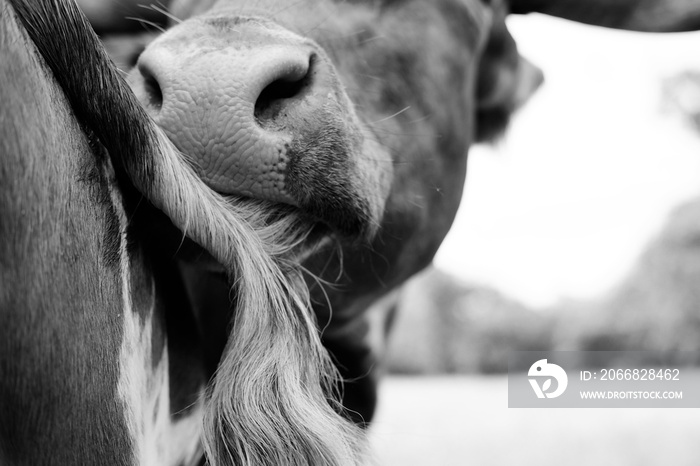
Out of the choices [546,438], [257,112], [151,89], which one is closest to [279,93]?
[257,112]

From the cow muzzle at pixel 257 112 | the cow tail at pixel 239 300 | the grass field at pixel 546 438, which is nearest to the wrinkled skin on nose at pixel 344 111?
the cow muzzle at pixel 257 112

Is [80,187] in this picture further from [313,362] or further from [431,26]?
[431,26]

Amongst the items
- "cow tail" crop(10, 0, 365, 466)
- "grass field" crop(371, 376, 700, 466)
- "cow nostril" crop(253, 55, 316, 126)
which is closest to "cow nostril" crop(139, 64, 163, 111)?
"cow nostril" crop(253, 55, 316, 126)

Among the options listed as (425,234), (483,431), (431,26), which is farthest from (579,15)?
(483,431)

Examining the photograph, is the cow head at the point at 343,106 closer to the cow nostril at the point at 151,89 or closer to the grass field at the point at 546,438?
the cow nostril at the point at 151,89

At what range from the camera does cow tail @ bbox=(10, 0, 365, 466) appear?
35.3 inches

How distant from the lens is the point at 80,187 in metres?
0.87

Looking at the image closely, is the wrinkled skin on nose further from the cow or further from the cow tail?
the cow tail

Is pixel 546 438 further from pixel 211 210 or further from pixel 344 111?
pixel 211 210

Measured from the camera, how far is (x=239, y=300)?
1.03m

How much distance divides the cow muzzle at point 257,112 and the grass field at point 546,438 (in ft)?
5.64

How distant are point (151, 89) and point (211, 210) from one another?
412 millimetres

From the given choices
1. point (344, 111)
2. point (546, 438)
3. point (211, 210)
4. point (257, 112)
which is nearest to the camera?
point (211, 210)

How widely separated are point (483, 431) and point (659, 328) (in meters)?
13.7
